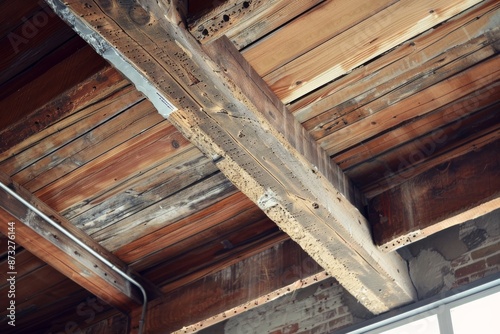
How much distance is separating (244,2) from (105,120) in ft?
3.38

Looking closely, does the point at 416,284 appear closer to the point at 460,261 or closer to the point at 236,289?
the point at 460,261

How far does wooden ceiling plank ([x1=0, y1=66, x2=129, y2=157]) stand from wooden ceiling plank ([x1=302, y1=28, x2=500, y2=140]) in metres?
0.83

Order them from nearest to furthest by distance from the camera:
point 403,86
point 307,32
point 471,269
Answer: point 307,32, point 403,86, point 471,269

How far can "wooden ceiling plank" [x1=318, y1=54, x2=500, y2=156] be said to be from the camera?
8.59 ft

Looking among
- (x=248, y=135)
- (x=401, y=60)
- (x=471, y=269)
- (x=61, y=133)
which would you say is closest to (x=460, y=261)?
(x=471, y=269)

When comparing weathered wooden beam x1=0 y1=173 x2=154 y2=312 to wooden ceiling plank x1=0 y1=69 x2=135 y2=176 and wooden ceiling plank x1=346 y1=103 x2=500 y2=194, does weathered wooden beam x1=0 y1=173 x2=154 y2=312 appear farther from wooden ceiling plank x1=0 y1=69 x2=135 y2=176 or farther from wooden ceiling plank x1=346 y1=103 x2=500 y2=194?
wooden ceiling plank x1=346 y1=103 x2=500 y2=194

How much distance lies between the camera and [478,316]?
2777mm

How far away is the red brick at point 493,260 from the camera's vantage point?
2.83 meters

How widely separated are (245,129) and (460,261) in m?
1.27

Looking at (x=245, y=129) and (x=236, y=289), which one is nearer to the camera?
(x=245, y=129)

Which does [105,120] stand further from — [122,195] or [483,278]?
[483,278]

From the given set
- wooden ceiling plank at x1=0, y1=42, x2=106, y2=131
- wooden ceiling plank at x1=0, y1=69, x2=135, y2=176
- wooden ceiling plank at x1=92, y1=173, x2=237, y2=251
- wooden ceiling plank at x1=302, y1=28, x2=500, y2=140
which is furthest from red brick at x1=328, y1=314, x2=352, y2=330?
wooden ceiling plank at x1=0, y1=42, x2=106, y2=131

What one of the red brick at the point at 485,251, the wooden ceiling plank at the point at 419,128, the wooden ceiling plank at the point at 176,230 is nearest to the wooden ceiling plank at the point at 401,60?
the wooden ceiling plank at the point at 419,128

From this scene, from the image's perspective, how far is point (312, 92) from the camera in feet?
8.77
